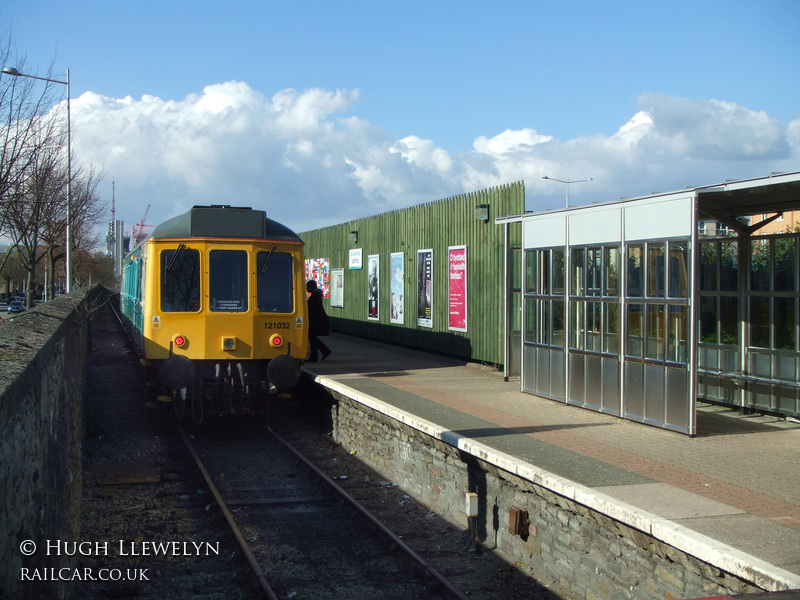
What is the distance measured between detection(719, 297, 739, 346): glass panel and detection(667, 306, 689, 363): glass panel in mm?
2048

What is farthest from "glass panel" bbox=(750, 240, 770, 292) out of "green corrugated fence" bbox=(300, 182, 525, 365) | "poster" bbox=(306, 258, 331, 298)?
"poster" bbox=(306, 258, 331, 298)

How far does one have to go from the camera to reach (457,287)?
608 inches

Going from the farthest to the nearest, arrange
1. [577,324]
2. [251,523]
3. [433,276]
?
1. [433,276]
2. [577,324]
3. [251,523]

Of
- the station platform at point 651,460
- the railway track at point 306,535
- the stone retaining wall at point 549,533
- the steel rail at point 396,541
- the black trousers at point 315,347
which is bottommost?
the railway track at point 306,535

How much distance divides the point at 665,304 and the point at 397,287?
35.1 ft

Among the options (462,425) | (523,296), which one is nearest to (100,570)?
(462,425)

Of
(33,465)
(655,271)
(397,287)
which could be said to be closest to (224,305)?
(655,271)

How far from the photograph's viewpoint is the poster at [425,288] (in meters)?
16.8

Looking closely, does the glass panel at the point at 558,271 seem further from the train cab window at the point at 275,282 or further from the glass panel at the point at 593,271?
the train cab window at the point at 275,282

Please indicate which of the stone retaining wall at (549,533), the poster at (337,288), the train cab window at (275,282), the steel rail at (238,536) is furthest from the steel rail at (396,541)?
the poster at (337,288)

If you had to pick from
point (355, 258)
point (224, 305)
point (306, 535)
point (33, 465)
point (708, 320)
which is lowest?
point (306, 535)

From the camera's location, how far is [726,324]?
10.2m

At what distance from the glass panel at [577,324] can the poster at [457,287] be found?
5.03 metres

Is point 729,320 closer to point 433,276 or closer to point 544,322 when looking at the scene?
point 544,322
